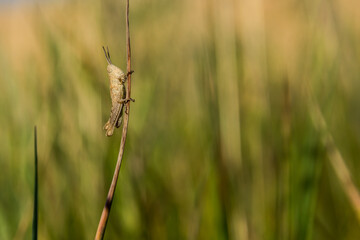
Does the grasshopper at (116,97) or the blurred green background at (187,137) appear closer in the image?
the grasshopper at (116,97)

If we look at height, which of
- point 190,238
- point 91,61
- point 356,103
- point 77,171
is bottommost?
point 190,238

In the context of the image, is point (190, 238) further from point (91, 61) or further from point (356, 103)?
point (356, 103)

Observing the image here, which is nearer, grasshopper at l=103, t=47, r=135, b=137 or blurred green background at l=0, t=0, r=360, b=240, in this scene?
grasshopper at l=103, t=47, r=135, b=137

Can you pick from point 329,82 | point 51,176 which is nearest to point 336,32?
point 329,82

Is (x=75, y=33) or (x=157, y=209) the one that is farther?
(x=75, y=33)

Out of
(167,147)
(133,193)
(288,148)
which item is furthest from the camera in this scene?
(167,147)

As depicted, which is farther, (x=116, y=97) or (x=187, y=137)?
(x=187, y=137)

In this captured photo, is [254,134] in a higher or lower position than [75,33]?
lower

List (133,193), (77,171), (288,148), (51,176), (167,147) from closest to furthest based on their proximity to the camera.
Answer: (288,148) < (133,193) < (77,171) < (51,176) < (167,147)
